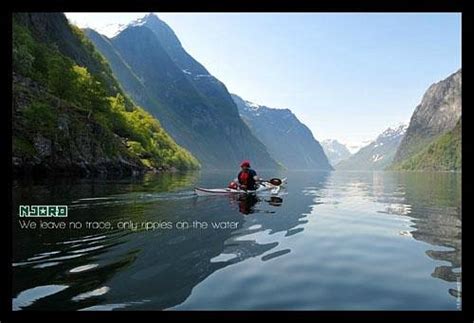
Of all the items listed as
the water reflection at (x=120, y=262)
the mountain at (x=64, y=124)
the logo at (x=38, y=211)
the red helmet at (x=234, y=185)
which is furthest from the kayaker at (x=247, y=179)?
the logo at (x=38, y=211)

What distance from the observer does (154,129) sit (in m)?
95.2

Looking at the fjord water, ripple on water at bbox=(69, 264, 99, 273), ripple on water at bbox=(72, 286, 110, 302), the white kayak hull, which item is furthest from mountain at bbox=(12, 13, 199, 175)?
ripple on water at bbox=(72, 286, 110, 302)

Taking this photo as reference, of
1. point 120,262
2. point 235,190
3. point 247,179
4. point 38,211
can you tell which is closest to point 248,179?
point 247,179

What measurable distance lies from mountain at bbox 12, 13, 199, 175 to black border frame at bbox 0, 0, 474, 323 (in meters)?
13.1

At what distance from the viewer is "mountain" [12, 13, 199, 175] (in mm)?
32688

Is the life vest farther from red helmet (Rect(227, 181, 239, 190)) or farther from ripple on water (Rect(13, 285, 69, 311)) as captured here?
ripple on water (Rect(13, 285, 69, 311))

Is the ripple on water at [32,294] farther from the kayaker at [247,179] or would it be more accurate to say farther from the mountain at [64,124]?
the kayaker at [247,179]

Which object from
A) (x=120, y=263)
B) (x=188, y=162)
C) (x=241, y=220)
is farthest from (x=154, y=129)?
(x=120, y=263)

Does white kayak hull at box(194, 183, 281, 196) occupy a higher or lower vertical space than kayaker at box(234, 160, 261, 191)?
lower
